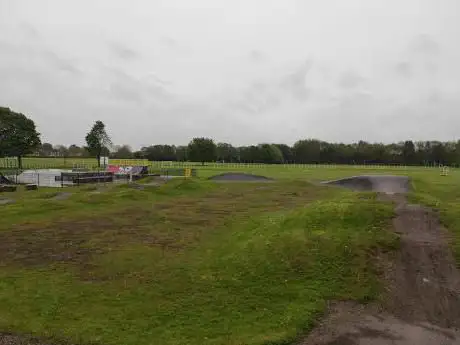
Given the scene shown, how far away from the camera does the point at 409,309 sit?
922 centimetres

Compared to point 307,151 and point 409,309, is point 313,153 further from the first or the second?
point 409,309

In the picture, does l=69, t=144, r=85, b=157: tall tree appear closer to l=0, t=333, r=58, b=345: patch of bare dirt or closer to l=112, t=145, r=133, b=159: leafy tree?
l=112, t=145, r=133, b=159: leafy tree

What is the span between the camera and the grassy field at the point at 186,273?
8.30 metres

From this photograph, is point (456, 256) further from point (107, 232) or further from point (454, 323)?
point (107, 232)

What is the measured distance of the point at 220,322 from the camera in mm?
8461

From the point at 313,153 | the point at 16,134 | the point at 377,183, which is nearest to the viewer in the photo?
the point at 377,183

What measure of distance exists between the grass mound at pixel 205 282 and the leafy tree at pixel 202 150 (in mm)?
82813

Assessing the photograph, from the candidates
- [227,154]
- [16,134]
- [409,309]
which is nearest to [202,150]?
[227,154]

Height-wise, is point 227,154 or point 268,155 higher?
point 227,154

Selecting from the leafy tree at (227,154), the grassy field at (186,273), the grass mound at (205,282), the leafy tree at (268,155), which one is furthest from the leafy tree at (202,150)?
the grass mound at (205,282)

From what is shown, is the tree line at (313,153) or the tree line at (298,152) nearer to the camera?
the tree line at (298,152)

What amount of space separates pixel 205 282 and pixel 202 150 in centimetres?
9045

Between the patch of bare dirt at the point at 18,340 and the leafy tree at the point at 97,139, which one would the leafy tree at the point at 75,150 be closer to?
the leafy tree at the point at 97,139

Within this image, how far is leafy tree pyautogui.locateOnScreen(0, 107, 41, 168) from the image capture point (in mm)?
64875
